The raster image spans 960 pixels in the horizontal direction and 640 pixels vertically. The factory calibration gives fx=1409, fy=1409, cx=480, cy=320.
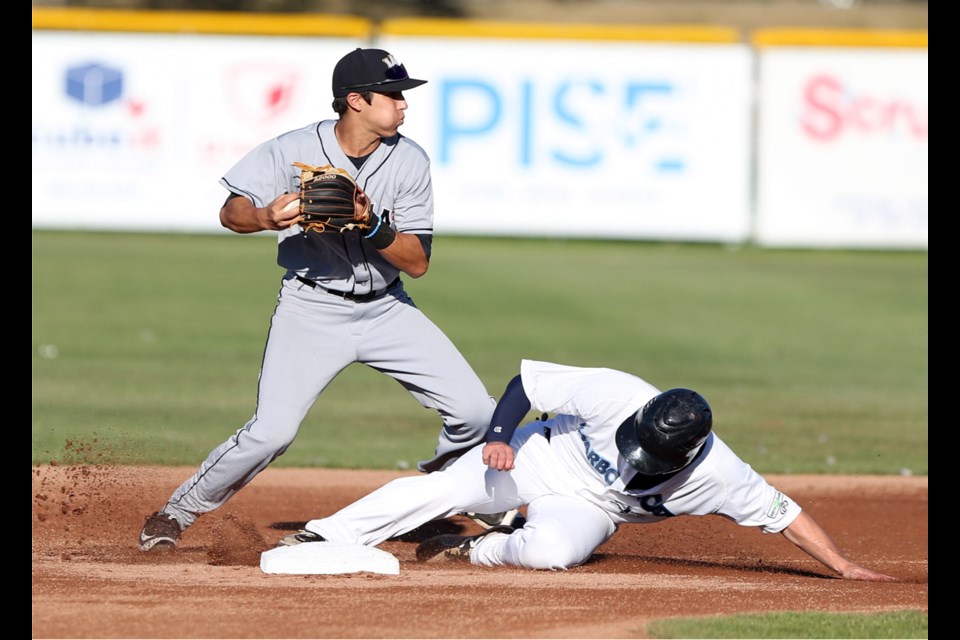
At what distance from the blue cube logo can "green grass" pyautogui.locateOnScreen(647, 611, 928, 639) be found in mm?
17489

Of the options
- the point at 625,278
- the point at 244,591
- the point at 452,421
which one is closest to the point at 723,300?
the point at 625,278

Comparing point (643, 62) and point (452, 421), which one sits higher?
point (643, 62)

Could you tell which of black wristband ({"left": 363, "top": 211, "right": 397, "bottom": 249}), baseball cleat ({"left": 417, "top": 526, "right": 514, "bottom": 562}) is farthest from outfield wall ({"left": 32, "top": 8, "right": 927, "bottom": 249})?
black wristband ({"left": 363, "top": 211, "right": 397, "bottom": 249})

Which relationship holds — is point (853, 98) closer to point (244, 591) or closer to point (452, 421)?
point (452, 421)

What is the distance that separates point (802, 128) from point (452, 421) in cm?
1599

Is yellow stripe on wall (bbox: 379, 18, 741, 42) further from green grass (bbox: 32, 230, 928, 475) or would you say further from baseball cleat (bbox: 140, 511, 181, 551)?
baseball cleat (bbox: 140, 511, 181, 551)

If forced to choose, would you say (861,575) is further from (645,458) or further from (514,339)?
(514,339)

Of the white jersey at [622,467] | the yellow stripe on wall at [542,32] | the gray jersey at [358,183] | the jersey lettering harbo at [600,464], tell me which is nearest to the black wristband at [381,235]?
the gray jersey at [358,183]

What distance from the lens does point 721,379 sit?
12.2 metres

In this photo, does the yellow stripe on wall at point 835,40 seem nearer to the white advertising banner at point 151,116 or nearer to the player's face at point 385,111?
the white advertising banner at point 151,116

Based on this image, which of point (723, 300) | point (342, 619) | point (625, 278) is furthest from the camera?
point (625, 278)

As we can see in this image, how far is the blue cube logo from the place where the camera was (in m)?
20.7

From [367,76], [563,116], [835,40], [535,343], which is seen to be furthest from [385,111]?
[835,40]

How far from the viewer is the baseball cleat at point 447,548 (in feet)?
20.2
